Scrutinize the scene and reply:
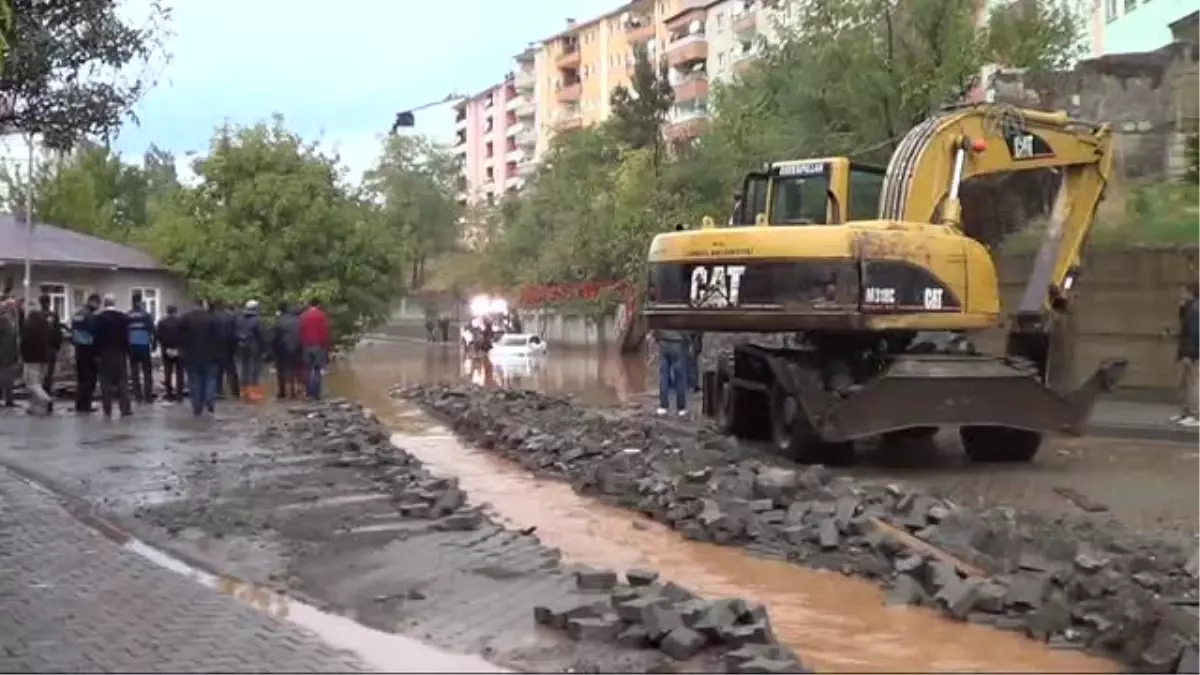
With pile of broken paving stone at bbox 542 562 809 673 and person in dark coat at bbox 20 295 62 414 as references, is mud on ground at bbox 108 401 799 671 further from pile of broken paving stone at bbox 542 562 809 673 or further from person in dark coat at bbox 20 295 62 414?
person in dark coat at bbox 20 295 62 414

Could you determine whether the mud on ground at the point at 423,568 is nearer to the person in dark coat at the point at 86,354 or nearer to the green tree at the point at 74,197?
the person in dark coat at the point at 86,354

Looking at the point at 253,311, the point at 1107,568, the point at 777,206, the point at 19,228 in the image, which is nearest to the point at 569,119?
the point at 19,228

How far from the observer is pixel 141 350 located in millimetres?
23531

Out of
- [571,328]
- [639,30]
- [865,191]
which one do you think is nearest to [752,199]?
[865,191]

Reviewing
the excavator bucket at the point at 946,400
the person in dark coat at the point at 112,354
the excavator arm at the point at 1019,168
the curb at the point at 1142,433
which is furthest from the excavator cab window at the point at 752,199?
the person in dark coat at the point at 112,354

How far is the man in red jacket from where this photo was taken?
24.5 metres

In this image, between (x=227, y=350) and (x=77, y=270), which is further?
(x=77, y=270)

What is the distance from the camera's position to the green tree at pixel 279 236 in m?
40.9

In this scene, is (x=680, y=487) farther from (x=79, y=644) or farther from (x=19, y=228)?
(x=19, y=228)

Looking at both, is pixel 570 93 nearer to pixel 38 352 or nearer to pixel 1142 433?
pixel 38 352

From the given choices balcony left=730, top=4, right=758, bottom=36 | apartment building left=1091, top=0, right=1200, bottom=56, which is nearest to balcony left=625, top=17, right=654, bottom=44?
balcony left=730, top=4, right=758, bottom=36

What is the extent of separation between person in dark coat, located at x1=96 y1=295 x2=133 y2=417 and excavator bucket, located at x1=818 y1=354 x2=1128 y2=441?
10.8 metres

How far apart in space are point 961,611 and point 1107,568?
55.8 inches

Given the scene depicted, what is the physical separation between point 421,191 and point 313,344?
90.4m
